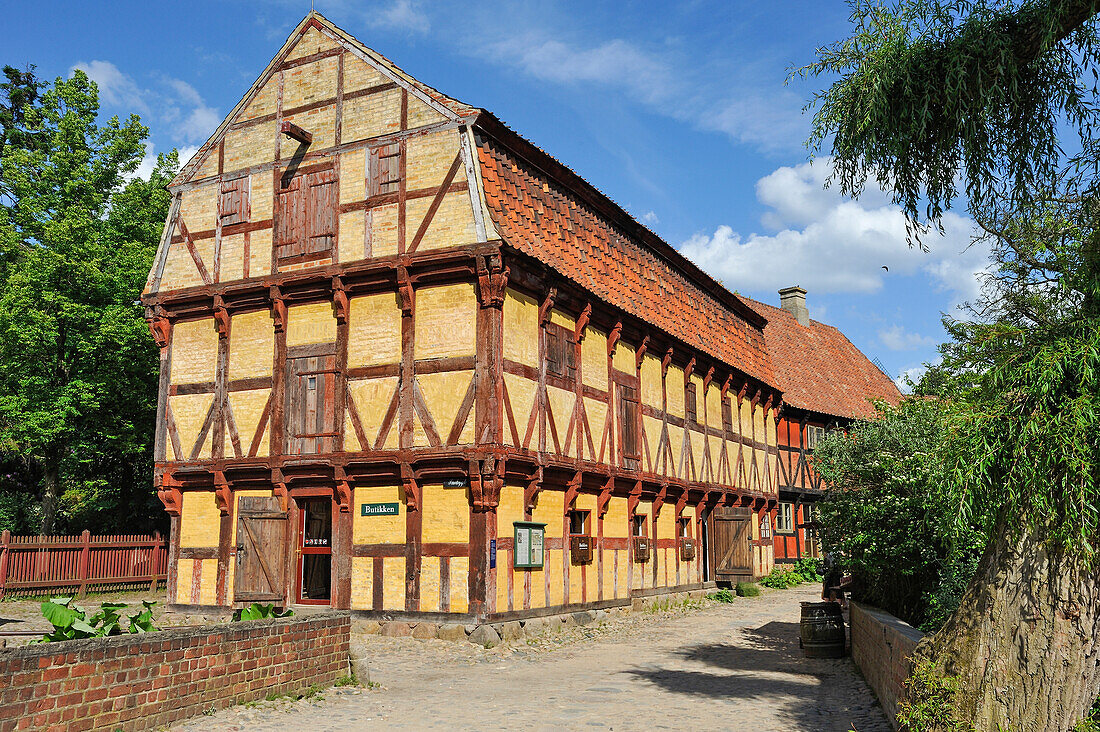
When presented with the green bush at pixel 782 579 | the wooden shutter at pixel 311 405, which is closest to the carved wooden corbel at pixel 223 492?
the wooden shutter at pixel 311 405

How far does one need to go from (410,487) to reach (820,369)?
80.5 ft

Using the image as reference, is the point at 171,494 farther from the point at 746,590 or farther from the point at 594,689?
the point at 746,590

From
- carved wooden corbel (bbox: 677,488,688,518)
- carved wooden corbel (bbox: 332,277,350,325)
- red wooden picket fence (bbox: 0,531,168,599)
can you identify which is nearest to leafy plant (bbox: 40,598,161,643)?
carved wooden corbel (bbox: 332,277,350,325)

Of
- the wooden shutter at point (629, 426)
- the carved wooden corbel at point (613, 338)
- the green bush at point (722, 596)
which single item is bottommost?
the green bush at point (722, 596)

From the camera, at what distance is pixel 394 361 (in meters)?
16.4

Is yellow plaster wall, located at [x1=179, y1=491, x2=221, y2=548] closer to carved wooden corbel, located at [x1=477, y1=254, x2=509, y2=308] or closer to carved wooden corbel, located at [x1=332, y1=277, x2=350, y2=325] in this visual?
carved wooden corbel, located at [x1=332, y1=277, x2=350, y2=325]

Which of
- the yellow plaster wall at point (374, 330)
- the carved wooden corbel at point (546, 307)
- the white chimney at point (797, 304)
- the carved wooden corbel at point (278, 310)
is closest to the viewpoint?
the yellow plaster wall at point (374, 330)

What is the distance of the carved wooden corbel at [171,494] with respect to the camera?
18500mm

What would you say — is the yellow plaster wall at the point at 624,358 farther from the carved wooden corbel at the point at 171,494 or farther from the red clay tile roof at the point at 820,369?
the red clay tile roof at the point at 820,369

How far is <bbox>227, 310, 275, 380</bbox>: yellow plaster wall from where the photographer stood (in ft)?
59.0

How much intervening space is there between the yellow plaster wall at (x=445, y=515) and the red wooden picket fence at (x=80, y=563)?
35.8ft

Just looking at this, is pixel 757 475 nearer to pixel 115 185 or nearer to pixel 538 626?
pixel 538 626

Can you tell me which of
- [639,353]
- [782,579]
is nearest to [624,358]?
[639,353]

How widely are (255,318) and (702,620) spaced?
37.5 ft
